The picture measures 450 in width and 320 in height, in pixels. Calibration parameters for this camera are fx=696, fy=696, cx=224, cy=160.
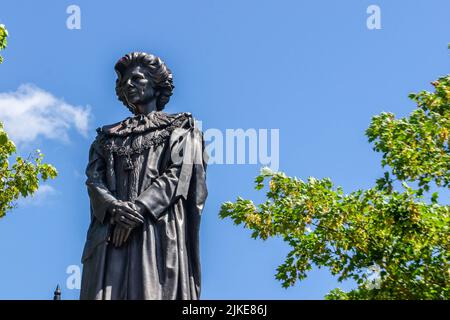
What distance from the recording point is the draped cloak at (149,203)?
20.7ft

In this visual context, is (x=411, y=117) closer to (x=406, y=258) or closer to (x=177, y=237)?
(x=406, y=258)

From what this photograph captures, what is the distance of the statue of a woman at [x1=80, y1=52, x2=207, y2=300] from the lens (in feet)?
20.8

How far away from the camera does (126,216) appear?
21.2 ft

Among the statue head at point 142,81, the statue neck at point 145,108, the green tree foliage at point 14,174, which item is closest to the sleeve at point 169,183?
the statue neck at point 145,108

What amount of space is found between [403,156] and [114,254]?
37.2 feet

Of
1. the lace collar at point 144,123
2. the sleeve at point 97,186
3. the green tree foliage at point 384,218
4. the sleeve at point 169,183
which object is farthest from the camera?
the green tree foliage at point 384,218

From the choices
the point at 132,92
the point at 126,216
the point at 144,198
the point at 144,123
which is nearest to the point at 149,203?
the point at 144,198

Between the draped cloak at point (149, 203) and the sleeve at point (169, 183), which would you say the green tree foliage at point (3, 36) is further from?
the sleeve at point (169, 183)

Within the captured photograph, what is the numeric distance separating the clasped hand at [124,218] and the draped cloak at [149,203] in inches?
2.2

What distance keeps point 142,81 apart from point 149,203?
5.22ft

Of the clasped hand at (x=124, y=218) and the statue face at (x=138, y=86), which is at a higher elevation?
the statue face at (x=138, y=86)

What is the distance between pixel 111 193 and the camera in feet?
22.4

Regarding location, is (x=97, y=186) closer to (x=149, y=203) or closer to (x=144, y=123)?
(x=149, y=203)

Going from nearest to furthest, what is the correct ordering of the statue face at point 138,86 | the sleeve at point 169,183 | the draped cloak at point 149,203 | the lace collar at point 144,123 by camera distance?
the draped cloak at point 149,203 < the sleeve at point 169,183 < the lace collar at point 144,123 < the statue face at point 138,86
